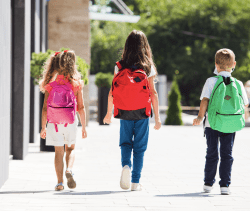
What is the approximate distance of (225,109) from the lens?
4.91 metres

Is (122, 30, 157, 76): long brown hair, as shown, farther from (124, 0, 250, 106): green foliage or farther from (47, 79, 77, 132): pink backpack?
(124, 0, 250, 106): green foliage

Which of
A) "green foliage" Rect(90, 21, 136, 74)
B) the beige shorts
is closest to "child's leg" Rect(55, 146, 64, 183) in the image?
the beige shorts

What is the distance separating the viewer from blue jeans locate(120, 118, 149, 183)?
16.7 feet

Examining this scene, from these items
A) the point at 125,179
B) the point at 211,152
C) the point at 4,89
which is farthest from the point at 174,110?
the point at 125,179

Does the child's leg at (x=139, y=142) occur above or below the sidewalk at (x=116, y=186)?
above

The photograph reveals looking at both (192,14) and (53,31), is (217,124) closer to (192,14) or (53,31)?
(53,31)

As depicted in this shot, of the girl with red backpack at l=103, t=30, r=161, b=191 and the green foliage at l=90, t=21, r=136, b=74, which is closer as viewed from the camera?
the girl with red backpack at l=103, t=30, r=161, b=191

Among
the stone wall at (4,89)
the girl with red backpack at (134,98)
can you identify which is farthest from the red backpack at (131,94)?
the stone wall at (4,89)

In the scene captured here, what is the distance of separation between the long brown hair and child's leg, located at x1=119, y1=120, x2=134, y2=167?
613 mm

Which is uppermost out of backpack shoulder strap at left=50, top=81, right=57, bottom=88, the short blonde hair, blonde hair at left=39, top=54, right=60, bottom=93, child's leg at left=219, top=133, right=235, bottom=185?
the short blonde hair

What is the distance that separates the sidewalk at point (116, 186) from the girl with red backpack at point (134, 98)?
367 millimetres

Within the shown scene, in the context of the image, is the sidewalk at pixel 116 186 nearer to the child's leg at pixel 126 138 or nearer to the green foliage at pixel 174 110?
the child's leg at pixel 126 138

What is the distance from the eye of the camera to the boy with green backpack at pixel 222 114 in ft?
16.1

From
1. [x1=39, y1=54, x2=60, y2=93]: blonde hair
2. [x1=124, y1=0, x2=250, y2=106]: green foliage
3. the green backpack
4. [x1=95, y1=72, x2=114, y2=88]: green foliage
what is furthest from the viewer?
[x1=124, y1=0, x2=250, y2=106]: green foliage
